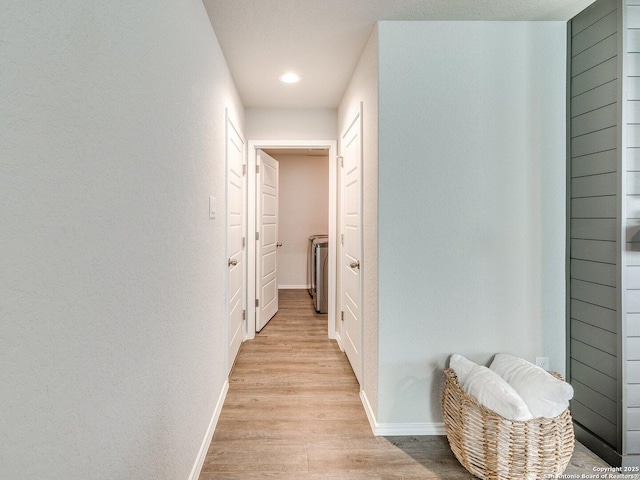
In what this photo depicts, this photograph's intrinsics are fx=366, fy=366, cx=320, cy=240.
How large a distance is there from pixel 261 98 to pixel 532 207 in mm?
2457

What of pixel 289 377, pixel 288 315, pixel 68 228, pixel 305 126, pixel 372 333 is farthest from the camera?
pixel 288 315

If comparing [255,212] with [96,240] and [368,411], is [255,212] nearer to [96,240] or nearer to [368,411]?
[368,411]

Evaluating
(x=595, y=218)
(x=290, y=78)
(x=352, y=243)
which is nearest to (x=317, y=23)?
(x=290, y=78)

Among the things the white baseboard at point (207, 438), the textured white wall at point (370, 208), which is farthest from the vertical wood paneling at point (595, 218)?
the white baseboard at point (207, 438)

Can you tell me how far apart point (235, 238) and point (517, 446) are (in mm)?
2396

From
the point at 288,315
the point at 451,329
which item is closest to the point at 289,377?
the point at 451,329

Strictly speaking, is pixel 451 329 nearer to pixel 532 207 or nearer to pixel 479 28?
pixel 532 207

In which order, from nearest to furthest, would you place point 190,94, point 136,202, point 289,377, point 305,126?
1. point 136,202
2. point 190,94
3. point 289,377
4. point 305,126

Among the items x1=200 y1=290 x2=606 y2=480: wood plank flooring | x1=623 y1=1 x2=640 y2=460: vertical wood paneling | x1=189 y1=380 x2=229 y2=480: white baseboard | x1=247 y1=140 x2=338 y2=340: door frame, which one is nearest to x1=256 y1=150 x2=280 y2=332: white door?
x1=247 y1=140 x2=338 y2=340: door frame

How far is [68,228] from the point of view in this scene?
761 mm

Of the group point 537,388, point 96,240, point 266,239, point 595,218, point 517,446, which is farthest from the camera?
point 266,239

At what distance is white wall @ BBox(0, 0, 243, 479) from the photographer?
63 centimetres

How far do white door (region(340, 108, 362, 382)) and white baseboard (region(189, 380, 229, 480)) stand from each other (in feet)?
3.12

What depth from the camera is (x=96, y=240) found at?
2.88ft
